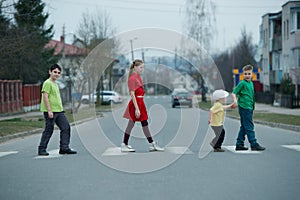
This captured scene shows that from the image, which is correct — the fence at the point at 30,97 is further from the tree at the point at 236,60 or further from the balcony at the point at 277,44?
the tree at the point at 236,60

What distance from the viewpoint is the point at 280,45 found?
49312 mm

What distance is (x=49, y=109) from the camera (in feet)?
33.9

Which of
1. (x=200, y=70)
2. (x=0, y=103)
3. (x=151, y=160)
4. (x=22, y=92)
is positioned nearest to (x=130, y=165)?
(x=151, y=160)

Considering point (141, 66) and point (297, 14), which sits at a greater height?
point (297, 14)

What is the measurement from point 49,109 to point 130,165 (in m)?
2.52

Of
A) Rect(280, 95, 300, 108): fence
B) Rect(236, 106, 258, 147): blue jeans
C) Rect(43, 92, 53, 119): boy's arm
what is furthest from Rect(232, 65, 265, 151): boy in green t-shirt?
Rect(280, 95, 300, 108): fence

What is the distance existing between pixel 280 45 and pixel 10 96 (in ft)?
91.0

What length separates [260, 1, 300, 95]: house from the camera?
4288cm

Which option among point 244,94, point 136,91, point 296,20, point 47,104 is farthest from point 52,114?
point 296,20

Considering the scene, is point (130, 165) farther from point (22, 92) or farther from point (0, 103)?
point (22, 92)

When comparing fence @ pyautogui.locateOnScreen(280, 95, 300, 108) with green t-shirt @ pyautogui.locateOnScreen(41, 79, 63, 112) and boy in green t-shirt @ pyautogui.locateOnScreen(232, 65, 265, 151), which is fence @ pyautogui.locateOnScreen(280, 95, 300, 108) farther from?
green t-shirt @ pyautogui.locateOnScreen(41, 79, 63, 112)

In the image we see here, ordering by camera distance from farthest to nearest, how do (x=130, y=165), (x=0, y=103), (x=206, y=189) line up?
(x=0, y=103), (x=130, y=165), (x=206, y=189)

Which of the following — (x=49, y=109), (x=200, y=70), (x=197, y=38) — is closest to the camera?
(x=49, y=109)

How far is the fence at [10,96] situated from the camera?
32.1m
